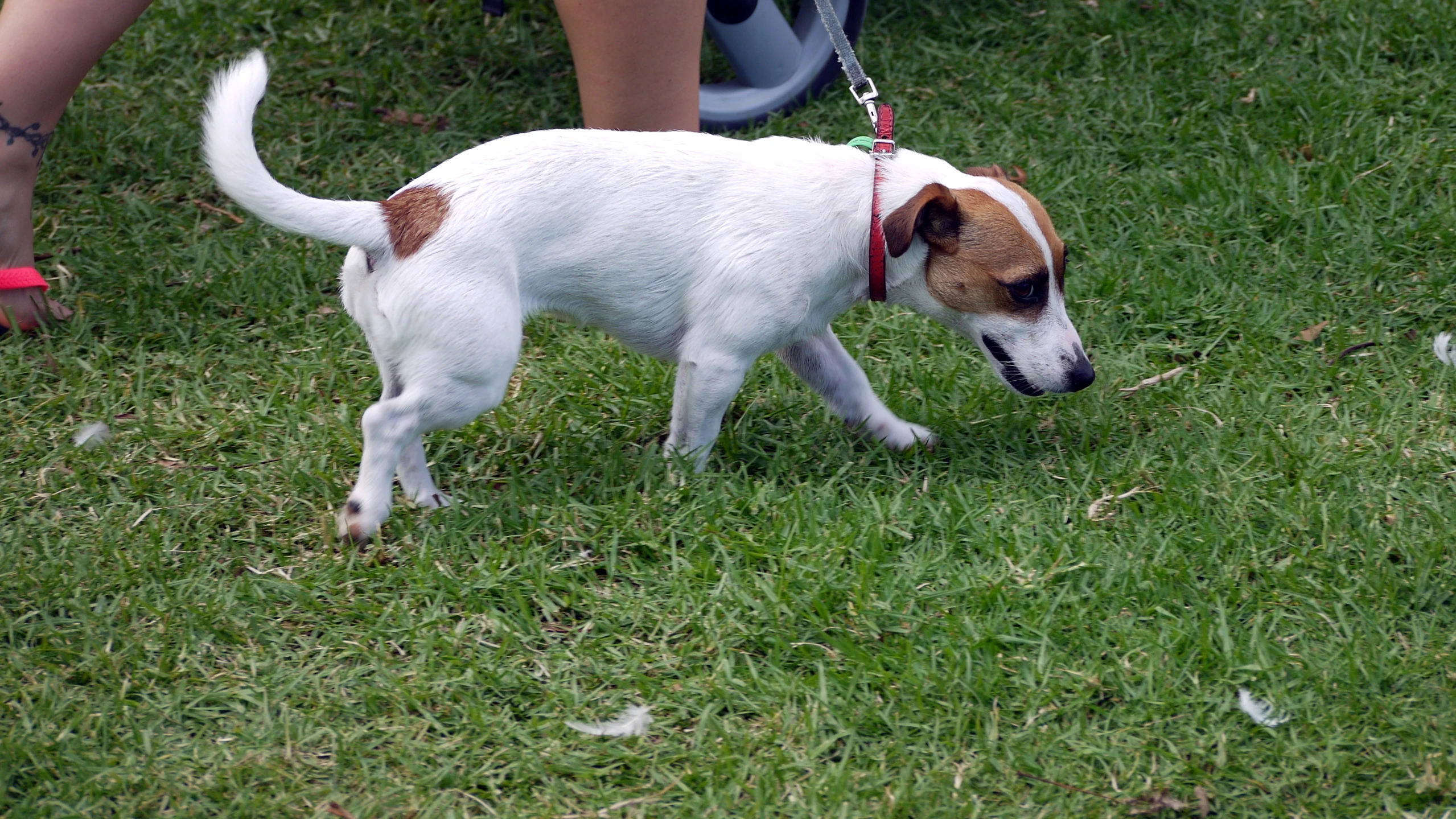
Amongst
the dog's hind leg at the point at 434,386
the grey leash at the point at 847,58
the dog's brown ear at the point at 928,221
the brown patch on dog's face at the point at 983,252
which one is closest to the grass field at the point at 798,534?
the dog's hind leg at the point at 434,386

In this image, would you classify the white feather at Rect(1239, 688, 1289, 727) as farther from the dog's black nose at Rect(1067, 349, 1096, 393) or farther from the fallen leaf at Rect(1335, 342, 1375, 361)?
the fallen leaf at Rect(1335, 342, 1375, 361)

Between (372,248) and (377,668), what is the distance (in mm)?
924

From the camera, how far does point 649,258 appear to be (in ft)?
A: 9.47

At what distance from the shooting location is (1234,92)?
4801 mm

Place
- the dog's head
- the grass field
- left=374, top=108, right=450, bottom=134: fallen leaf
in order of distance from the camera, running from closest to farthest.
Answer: the grass field
the dog's head
left=374, top=108, right=450, bottom=134: fallen leaf

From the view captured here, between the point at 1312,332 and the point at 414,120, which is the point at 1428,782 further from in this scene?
the point at 414,120

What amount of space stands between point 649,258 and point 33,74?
2008mm

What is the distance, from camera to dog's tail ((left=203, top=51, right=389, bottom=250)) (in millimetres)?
2695

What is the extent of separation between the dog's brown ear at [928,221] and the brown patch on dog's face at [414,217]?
1.00 metres

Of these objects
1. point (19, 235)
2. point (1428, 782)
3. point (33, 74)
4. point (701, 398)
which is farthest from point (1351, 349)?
point (19, 235)

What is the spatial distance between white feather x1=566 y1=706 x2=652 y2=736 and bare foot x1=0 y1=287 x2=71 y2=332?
242cm

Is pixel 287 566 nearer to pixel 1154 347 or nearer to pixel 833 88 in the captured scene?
pixel 1154 347

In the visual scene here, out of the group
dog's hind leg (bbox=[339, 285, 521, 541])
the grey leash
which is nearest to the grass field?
dog's hind leg (bbox=[339, 285, 521, 541])

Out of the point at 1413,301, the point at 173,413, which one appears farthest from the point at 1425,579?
the point at 173,413
